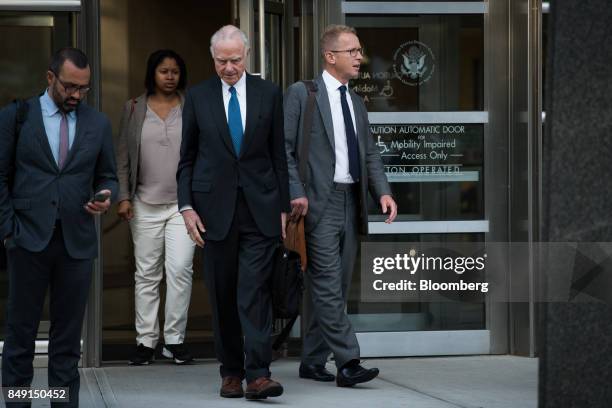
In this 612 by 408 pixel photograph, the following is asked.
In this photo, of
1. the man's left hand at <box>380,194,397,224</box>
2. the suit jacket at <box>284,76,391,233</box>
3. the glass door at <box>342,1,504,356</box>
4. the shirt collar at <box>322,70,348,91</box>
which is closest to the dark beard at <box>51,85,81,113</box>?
the suit jacket at <box>284,76,391,233</box>

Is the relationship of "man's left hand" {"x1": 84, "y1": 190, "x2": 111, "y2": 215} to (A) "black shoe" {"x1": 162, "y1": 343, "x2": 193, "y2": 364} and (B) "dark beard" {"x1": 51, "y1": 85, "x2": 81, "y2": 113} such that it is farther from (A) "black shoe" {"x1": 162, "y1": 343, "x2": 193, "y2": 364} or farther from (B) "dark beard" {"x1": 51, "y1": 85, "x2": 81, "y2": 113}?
(A) "black shoe" {"x1": 162, "y1": 343, "x2": 193, "y2": 364}

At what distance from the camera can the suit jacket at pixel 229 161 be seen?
A: 470 cm

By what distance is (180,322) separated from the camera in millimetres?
6223

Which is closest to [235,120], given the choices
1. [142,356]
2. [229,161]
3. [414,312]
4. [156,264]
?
[229,161]

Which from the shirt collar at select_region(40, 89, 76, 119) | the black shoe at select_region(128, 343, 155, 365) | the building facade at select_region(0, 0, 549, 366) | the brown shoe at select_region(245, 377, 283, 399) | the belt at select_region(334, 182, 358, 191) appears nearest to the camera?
the shirt collar at select_region(40, 89, 76, 119)

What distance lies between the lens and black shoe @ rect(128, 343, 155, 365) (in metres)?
6.15

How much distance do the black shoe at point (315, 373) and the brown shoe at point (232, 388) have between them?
69 centimetres

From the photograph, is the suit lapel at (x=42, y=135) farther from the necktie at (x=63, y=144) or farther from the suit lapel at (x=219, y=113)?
the suit lapel at (x=219, y=113)

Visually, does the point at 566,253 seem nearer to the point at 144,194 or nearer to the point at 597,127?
the point at 597,127

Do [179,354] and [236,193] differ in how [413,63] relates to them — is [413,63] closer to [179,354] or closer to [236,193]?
[236,193]

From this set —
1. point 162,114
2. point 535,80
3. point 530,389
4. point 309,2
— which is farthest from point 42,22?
point 530,389

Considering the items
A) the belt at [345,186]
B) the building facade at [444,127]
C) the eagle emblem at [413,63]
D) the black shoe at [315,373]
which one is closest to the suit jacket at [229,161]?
the belt at [345,186]

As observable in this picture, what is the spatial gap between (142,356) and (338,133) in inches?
75.8

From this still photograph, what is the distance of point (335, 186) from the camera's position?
17.2ft
